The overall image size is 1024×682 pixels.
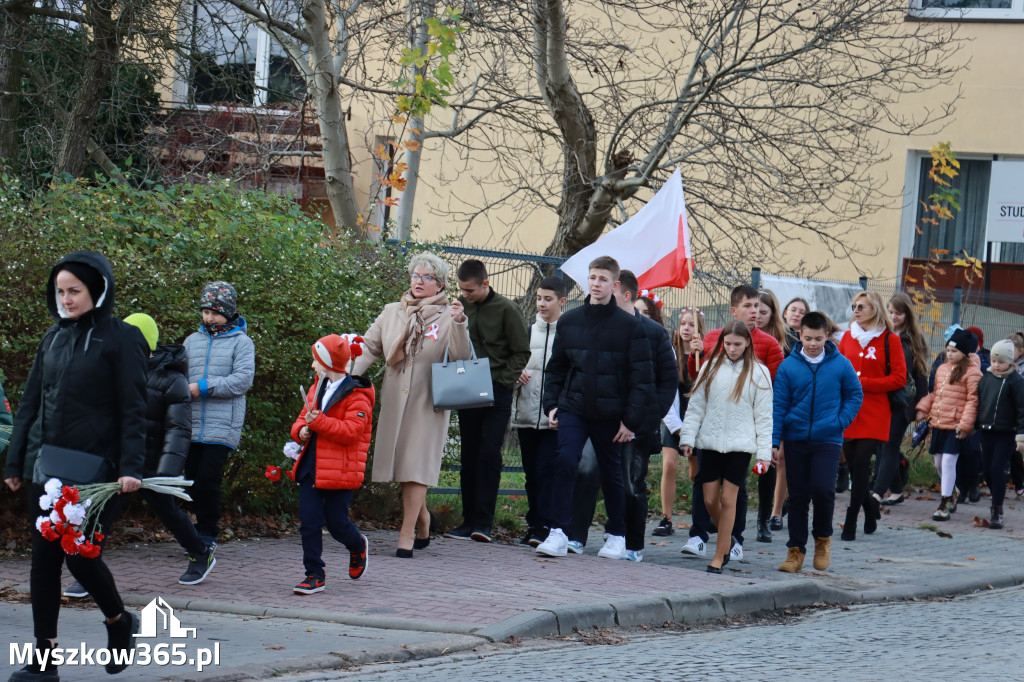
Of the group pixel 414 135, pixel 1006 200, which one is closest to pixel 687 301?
pixel 414 135

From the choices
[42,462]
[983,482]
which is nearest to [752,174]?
[983,482]

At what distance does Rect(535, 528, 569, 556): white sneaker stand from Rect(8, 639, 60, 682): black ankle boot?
4362mm

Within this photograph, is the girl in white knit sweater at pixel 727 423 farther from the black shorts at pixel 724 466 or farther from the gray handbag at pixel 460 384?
the gray handbag at pixel 460 384

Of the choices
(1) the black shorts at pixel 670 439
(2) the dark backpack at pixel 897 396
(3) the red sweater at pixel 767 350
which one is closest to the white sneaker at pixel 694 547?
(1) the black shorts at pixel 670 439

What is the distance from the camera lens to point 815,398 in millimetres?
9336

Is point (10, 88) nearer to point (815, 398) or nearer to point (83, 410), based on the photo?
point (815, 398)

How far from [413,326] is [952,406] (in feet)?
22.0

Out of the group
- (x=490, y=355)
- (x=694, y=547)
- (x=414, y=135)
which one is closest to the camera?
(x=490, y=355)

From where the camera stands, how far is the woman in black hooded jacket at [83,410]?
5484 millimetres

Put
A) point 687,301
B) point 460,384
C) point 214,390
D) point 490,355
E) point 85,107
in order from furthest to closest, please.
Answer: point 85,107 < point 687,301 < point 490,355 < point 460,384 < point 214,390

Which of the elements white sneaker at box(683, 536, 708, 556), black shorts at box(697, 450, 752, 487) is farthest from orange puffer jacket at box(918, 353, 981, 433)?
black shorts at box(697, 450, 752, 487)

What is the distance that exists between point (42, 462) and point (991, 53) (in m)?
19.2

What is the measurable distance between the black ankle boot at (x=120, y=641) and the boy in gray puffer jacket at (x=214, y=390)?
8.29ft

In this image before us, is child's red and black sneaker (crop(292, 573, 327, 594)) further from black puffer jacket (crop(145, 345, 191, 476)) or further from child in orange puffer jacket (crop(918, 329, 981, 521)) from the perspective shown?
child in orange puffer jacket (crop(918, 329, 981, 521))
